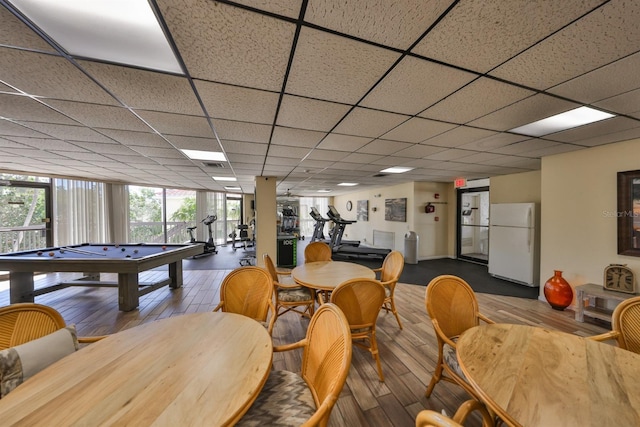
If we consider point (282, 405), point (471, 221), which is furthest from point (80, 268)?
point (471, 221)

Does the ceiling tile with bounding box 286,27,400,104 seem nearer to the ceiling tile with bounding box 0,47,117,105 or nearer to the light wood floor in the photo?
the ceiling tile with bounding box 0,47,117,105

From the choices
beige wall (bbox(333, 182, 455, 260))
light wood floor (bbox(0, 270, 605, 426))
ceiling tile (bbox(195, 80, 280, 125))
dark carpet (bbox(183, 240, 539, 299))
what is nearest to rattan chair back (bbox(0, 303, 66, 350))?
light wood floor (bbox(0, 270, 605, 426))

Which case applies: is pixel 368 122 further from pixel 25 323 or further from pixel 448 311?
pixel 25 323

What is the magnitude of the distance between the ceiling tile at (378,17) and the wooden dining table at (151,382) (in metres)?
1.64

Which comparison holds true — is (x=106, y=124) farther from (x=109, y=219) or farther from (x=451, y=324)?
(x=109, y=219)

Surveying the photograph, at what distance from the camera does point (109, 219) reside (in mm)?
6098

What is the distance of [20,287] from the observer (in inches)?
122

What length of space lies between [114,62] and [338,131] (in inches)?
73.2

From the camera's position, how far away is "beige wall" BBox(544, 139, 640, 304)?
281cm

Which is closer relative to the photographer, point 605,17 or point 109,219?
point 605,17

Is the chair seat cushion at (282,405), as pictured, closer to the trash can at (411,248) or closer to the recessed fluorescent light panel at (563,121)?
the recessed fluorescent light panel at (563,121)

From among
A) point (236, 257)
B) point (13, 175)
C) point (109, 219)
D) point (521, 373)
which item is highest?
point (13, 175)

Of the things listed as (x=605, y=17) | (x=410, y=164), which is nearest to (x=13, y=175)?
(x=410, y=164)

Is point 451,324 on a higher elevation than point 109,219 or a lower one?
lower
